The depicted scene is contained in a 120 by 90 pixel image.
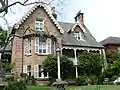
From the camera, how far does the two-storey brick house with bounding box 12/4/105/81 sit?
117 ft

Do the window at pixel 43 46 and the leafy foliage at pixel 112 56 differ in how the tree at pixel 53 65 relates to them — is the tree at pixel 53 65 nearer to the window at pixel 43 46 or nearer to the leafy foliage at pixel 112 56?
the window at pixel 43 46

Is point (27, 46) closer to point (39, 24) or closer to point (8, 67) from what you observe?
point (39, 24)

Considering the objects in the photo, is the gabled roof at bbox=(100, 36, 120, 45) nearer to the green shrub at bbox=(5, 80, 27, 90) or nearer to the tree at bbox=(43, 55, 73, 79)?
the tree at bbox=(43, 55, 73, 79)

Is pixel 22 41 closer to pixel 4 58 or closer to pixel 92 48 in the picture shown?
pixel 4 58

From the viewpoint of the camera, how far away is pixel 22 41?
3656cm

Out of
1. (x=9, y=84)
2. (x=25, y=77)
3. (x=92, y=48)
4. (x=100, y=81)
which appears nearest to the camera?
(x=9, y=84)

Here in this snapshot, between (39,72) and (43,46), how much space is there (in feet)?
12.1

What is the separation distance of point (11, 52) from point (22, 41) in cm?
239

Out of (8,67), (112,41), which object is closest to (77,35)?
(112,41)

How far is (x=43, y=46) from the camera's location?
37.2 m

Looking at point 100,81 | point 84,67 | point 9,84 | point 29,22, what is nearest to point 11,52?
point 29,22

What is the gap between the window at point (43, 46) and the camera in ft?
120

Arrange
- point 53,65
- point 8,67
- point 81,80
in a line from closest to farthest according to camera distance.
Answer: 1. point 8,67
2. point 53,65
3. point 81,80

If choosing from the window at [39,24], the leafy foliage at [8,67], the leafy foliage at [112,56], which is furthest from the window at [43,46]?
the leafy foliage at [112,56]
